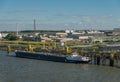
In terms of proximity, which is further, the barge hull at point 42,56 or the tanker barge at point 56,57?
the barge hull at point 42,56

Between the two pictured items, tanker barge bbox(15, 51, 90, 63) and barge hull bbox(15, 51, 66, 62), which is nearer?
tanker barge bbox(15, 51, 90, 63)

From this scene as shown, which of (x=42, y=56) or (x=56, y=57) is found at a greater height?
(x=56, y=57)

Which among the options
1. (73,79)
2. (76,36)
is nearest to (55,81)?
(73,79)

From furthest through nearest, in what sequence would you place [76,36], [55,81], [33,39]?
[76,36] < [33,39] < [55,81]

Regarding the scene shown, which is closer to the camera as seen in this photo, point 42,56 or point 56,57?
point 56,57

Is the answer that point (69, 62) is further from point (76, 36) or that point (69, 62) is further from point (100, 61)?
point (76, 36)

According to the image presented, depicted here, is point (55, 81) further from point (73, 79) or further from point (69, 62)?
point (69, 62)

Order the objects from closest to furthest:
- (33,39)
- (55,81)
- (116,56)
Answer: (55,81) → (116,56) → (33,39)

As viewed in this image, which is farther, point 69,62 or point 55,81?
point 69,62

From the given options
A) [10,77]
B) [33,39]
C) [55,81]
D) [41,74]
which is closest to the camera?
[55,81]

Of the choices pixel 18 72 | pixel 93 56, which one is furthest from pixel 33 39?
pixel 18 72
